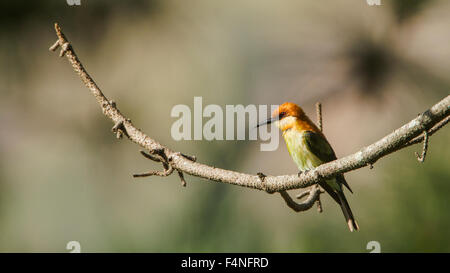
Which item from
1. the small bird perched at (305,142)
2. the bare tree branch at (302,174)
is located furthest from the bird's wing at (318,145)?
the bare tree branch at (302,174)

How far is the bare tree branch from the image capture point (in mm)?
741

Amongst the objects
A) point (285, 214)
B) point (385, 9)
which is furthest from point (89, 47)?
point (385, 9)

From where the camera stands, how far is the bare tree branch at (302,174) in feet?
2.43

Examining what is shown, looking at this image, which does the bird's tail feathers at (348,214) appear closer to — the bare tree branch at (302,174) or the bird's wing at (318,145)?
Result: the bird's wing at (318,145)

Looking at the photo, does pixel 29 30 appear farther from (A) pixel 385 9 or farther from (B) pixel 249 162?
(A) pixel 385 9

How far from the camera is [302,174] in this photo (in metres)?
0.93

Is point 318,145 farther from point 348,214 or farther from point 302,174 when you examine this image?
point 302,174

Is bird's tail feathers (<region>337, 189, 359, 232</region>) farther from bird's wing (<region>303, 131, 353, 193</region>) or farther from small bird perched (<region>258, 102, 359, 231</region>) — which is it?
bird's wing (<region>303, 131, 353, 193</region>)

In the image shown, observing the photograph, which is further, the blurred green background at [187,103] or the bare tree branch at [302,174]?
the blurred green background at [187,103]

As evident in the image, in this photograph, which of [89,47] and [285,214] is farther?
[89,47]

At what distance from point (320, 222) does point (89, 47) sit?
1770 millimetres

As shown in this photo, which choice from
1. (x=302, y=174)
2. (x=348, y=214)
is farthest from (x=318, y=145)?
(x=302, y=174)

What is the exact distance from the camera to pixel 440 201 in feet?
5.41
